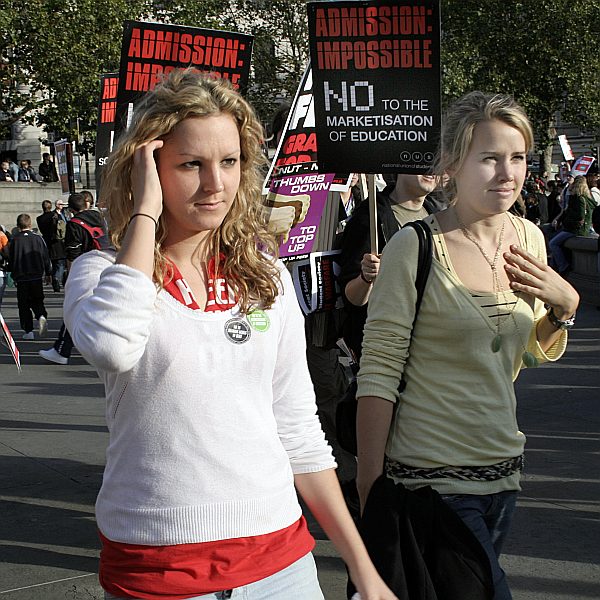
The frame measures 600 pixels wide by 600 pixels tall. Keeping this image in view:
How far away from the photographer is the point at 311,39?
4.83m

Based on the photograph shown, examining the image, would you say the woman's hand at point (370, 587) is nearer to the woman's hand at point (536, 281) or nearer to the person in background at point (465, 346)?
the person in background at point (465, 346)

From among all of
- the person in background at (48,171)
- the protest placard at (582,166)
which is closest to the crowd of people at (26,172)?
the person in background at (48,171)

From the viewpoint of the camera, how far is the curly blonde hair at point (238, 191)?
2.21m

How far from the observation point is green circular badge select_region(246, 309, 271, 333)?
7.39 feet

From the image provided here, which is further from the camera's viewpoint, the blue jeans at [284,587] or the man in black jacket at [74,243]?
the man in black jacket at [74,243]

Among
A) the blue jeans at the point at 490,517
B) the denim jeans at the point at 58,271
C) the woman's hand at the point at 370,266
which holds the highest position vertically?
the woman's hand at the point at 370,266

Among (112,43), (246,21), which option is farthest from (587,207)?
(246,21)

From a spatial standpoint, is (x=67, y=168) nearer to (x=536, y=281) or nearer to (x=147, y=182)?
(x=536, y=281)

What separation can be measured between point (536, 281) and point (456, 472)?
562 mm

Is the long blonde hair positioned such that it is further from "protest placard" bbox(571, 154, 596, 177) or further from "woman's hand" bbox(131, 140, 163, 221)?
"protest placard" bbox(571, 154, 596, 177)

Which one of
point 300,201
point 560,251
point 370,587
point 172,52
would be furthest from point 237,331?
point 560,251

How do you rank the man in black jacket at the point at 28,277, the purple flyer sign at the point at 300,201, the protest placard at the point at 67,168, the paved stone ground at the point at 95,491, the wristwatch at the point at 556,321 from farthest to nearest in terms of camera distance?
the protest placard at the point at 67,168 < the man in black jacket at the point at 28,277 < the purple flyer sign at the point at 300,201 < the paved stone ground at the point at 95,491 < the wristwatch at the point at 556,321

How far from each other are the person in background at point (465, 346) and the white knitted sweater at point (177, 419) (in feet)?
2.57

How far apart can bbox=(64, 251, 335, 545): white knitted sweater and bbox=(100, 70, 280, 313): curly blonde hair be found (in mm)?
104
